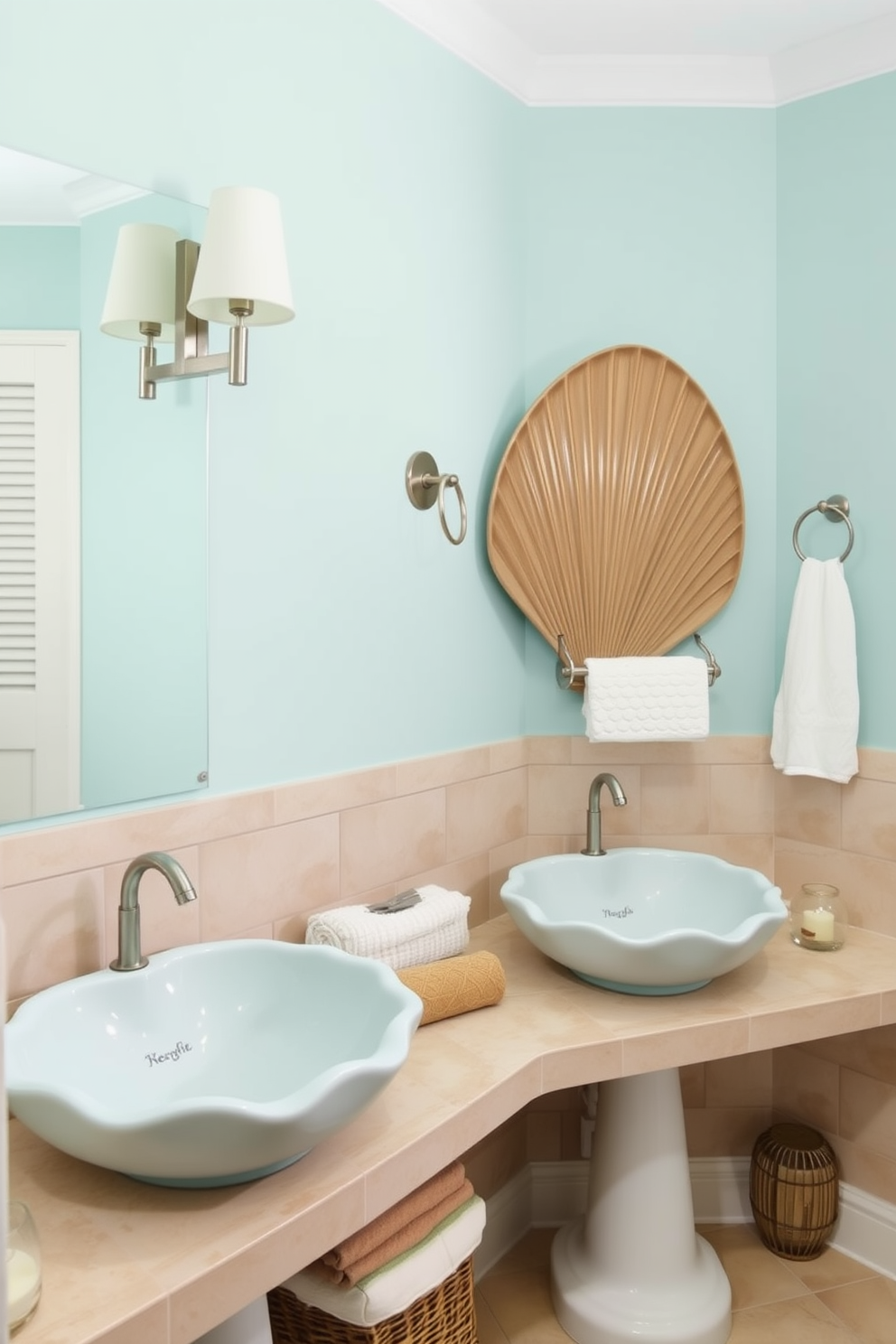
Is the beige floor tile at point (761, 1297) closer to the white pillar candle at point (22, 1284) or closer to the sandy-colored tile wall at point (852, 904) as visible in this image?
the sandy-colored tile wall at point (852, 904)

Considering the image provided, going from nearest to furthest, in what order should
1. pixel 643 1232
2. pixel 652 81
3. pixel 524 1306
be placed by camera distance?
1. pixel 643 1232
2. pixel 524 1306
3. pixel 652 81

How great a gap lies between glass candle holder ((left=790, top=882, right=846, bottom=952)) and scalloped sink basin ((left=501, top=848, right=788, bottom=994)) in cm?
16

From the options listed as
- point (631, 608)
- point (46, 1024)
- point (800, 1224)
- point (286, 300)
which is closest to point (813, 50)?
point (631, 608)

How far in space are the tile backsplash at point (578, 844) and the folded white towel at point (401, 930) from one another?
10cm

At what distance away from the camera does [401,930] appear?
1756 mm

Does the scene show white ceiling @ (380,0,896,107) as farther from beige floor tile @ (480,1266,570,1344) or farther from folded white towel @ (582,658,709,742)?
beige floor tile @ (480,1266,570,1344)

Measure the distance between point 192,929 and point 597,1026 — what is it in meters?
0.68

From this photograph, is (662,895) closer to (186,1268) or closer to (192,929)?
(192,929)

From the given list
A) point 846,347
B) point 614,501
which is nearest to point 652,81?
point 846,347

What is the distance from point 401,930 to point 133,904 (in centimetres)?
50

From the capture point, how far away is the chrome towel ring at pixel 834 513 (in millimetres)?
2242

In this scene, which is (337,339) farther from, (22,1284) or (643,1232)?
(643,1232)

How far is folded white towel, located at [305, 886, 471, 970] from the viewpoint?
1707 mm

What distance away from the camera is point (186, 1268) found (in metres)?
1.06
